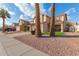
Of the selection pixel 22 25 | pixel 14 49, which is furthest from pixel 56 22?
pixel 14 49

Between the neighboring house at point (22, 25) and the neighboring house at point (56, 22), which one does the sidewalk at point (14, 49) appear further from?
the neighboring house at point (56, 22)

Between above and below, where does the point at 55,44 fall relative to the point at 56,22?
below

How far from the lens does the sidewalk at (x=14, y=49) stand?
2.81m

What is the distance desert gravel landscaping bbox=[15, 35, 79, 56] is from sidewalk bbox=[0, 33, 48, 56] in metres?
0.07

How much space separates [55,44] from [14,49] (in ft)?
1.98

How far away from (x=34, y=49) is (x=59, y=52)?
0.37 m

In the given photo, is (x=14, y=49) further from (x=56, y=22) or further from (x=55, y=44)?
(x=56, y=22)

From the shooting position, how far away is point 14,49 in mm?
2848

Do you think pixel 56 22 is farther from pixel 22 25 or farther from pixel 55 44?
pixel 22 25

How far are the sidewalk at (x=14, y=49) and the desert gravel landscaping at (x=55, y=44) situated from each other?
7 cm

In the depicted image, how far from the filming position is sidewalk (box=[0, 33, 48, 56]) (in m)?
2.81

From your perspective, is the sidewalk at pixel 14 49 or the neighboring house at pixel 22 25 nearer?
the sidewalk at pixel 14 49

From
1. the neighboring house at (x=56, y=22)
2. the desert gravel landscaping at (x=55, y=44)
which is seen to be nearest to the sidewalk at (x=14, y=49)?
the desert gravel landscaping at (x=55, y=44)

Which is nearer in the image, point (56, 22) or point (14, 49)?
point (14, 49)
